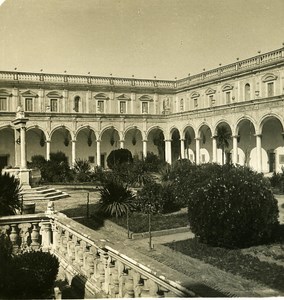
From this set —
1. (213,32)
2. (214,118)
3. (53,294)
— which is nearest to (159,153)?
(214,118)

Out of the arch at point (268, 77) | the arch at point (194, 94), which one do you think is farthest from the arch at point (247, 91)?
the arch at point (194, 94)

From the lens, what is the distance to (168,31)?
34.2 feet

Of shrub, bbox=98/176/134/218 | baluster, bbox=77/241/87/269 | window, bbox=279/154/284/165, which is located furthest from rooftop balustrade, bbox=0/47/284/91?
baluster, bbox=77/241/87/269

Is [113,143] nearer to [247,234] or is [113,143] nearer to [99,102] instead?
[99,102]

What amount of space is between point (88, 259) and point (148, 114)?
34871mm

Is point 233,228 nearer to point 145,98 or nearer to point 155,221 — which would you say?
point 155,221

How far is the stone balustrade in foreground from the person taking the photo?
4.85m

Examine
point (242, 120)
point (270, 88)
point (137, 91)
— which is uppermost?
point (137, 91)

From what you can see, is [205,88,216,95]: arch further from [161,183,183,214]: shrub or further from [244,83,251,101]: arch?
[161,183,183,214]: shrub

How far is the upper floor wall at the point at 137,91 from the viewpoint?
3516 cm

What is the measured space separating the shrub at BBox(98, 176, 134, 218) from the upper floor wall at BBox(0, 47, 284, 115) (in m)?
20.9

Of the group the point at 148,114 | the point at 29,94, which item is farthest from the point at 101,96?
the point at 29,94

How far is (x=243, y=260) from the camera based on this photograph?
910 cm

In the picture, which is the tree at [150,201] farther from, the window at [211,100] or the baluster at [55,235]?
the window at [211,100]
